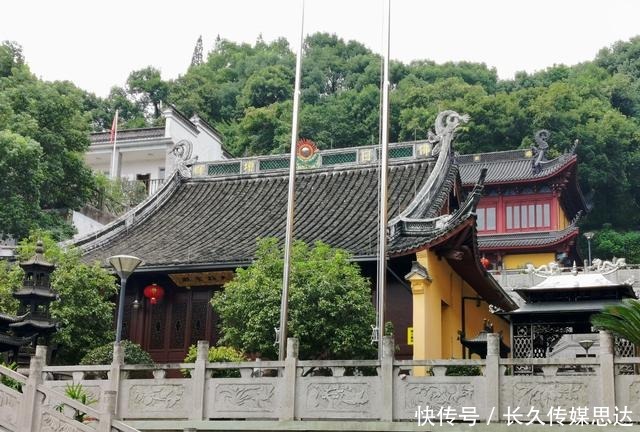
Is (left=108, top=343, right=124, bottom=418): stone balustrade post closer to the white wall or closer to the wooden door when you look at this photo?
the wooden door

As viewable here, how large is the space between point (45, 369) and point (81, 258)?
9302mm

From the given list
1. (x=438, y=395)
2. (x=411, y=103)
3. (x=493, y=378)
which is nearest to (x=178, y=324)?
(x=438, y=395)

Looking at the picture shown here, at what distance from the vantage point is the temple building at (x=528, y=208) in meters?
45.8

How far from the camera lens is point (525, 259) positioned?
4619cm

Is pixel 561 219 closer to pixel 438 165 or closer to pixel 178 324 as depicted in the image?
pixel 438 165

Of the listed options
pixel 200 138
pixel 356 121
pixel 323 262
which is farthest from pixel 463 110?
pixel 323 262

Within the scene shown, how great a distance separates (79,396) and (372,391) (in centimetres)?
469

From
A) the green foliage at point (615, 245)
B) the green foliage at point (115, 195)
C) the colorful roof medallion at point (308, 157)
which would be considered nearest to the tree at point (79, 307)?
the colorful roof medallion at point (308, 157)

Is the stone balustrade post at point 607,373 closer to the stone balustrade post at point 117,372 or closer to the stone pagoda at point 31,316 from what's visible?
the stone balustrade post at point 117,372

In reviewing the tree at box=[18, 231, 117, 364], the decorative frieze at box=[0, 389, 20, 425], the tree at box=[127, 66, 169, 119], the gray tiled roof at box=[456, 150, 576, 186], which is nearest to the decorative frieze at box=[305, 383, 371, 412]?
the decorative frieze at box=[0, 389, 20, 425]

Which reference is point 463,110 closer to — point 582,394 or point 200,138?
point 200,138

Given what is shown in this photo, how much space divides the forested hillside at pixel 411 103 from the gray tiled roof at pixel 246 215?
28873mm

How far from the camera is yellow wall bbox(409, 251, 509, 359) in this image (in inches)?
779

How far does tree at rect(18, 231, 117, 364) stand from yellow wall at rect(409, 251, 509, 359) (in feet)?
21.7
